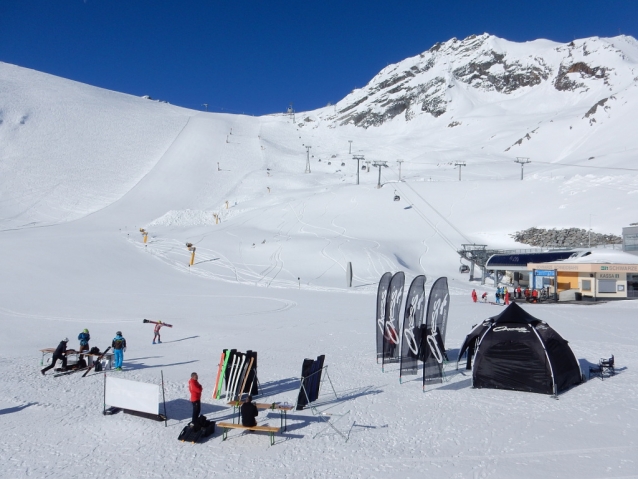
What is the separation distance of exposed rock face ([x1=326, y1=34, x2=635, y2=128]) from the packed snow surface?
19340mm

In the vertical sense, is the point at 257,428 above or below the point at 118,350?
below

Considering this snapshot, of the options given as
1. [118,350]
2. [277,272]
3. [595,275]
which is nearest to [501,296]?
[595,275]

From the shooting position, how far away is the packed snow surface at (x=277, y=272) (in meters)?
8.06

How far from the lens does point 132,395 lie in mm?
9227

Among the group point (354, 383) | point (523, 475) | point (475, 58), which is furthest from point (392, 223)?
point (475, 58)

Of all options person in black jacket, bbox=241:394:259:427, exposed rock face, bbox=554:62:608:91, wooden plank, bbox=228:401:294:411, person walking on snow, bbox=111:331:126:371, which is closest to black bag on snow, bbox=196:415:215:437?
person in black jacket, bbox=241:394:259:427

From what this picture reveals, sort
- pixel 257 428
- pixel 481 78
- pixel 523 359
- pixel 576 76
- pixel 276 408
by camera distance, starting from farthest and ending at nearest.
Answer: pixel 481 78, pixel 576 76, pixel 523 359, pixel 276 408, pixel 257 428

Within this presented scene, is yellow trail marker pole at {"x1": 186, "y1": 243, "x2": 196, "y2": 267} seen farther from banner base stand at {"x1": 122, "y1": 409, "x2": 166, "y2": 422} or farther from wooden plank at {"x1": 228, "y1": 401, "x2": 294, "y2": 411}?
wooden plank at {"x1": 228, "y1": 401, "x2": 294, "y2": 411}

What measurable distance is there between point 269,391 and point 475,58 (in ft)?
520

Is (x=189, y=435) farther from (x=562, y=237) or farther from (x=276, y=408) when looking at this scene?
(x=562, y=237)

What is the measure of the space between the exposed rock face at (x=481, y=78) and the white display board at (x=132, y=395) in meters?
123

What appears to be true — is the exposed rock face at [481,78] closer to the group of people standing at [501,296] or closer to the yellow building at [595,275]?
the yellow building at [595,275]

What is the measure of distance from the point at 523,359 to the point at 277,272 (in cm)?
2342

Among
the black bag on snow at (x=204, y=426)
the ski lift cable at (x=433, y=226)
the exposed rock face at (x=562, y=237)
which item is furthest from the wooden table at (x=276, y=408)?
the exposed rock face at (x=562, y=237)
